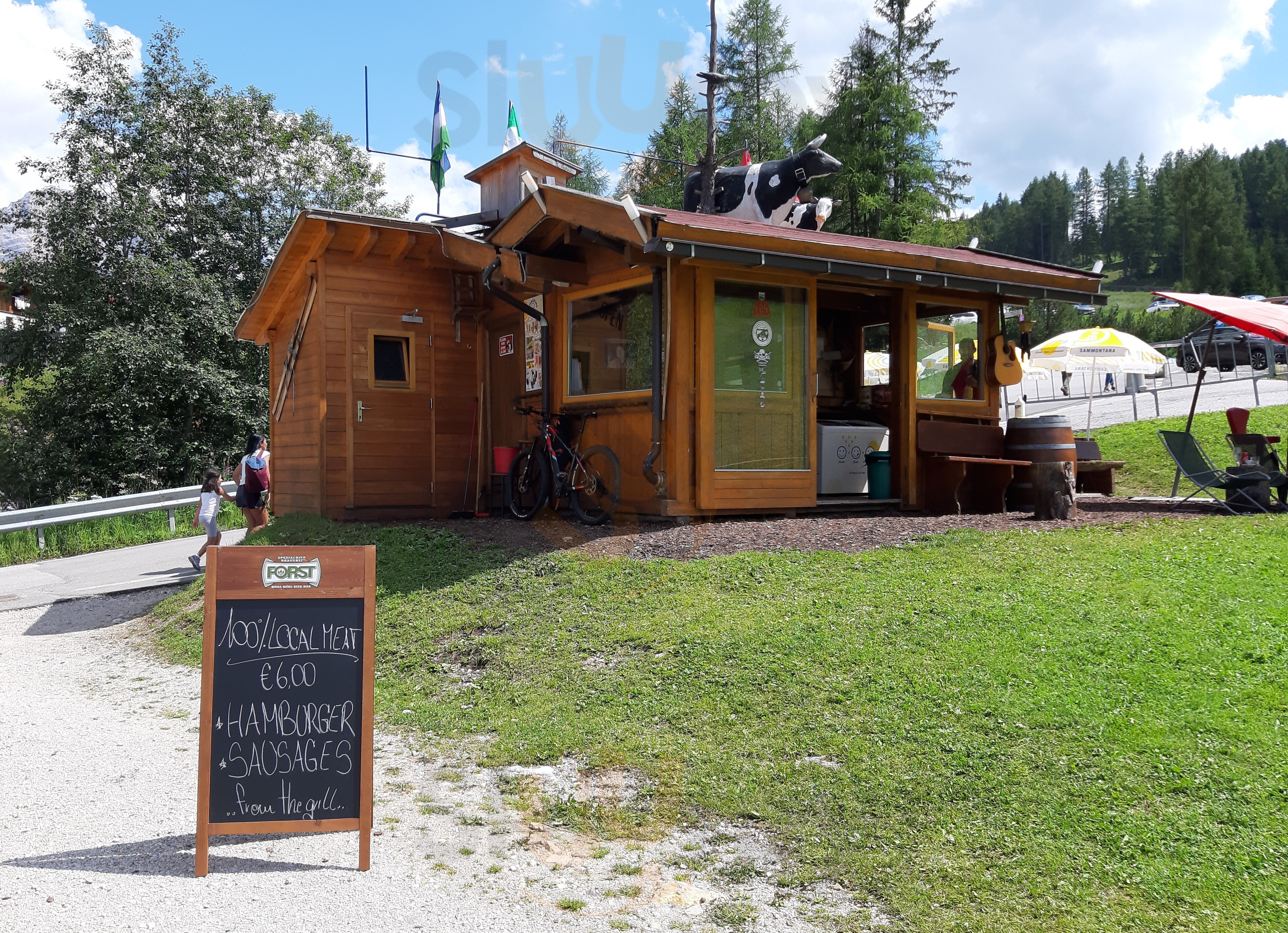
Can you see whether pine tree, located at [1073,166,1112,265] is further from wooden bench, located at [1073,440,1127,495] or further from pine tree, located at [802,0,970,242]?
wooden bench, located at [1073,440,1127,495]

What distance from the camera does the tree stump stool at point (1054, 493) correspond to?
337 inches

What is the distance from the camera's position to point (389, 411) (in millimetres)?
11773

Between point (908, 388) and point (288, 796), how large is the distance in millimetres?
8226

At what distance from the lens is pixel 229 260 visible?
2712 cm

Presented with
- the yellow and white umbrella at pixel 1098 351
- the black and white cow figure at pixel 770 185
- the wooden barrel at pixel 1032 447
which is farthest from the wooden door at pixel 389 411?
the yellow and white umbrella at pixel 1098 351

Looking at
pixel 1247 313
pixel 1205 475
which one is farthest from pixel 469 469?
pixel 1247 313

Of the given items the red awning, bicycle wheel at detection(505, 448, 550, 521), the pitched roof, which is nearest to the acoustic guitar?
the pitched roof

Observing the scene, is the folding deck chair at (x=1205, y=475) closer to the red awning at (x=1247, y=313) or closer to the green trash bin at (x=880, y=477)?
the red awning at (x=1247, y=313)

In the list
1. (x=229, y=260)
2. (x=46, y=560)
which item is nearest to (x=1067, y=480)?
(x=46, y=560)

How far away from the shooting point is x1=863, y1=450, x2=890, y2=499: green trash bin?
10.4 m

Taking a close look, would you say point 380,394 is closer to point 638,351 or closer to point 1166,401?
point 638,351

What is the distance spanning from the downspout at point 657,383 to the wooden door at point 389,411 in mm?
4164

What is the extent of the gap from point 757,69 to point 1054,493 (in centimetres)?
3234

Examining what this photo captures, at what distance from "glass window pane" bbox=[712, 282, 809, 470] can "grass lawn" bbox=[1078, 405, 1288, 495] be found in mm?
7311
